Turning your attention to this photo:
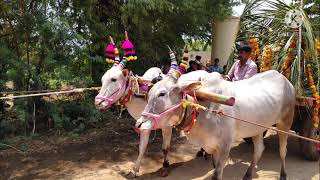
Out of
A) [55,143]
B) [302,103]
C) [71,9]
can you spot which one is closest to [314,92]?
[302,103]

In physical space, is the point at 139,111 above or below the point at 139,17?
below

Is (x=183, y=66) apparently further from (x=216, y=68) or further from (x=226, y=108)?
(x=216, y=68)

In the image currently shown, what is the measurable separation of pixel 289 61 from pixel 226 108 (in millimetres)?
1856

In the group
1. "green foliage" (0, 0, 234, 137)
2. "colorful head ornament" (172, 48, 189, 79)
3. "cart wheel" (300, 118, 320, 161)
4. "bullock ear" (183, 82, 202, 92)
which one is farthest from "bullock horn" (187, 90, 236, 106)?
"green foliage" (0, 0, 234, 137)

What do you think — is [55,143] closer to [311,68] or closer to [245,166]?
[245,166]

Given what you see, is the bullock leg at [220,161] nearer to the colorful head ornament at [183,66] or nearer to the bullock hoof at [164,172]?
the colorful head ornament at [183,66]

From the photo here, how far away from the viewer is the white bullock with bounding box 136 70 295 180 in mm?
3594

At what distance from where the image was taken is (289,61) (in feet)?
17.5

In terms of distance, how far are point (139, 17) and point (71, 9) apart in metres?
1.46

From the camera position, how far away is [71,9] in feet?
24.5

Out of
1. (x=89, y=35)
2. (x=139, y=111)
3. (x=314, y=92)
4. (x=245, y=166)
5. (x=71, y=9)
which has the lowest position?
(x=245, y=166)

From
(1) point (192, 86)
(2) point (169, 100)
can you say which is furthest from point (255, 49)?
(2) point (169, 100)

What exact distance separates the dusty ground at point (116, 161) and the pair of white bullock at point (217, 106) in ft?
1.28

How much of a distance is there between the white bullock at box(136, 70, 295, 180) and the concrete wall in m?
5.74
